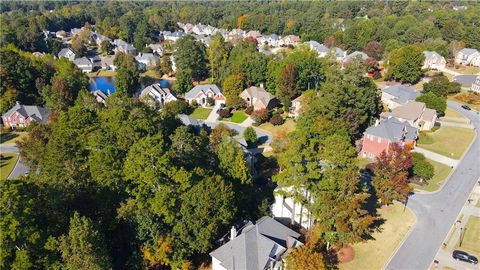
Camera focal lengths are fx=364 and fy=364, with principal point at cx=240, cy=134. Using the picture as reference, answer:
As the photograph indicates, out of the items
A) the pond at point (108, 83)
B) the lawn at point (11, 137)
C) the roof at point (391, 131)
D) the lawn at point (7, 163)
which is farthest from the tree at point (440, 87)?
the lawn at point (11, 137)

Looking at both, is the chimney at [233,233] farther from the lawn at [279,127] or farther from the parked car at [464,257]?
the lawn at [279,127]

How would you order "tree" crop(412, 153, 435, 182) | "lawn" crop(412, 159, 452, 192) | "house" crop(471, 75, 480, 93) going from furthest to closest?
1. "house" crop(471, 75, 480, 93)
2. "tree" crop(412, 153, 435, 182)
3. "lawn" crop(412, 159, 452, 192)

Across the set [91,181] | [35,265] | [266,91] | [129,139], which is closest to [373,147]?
[266,91]

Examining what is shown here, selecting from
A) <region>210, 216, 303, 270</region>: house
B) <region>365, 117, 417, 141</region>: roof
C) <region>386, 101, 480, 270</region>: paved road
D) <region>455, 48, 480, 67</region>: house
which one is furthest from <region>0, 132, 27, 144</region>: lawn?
<region>455, 48, 480, 67</region>: house

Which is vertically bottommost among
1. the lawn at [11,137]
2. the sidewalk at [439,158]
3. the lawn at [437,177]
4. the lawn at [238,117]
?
the lawn at [11,137]

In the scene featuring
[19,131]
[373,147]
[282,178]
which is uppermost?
[282,178]

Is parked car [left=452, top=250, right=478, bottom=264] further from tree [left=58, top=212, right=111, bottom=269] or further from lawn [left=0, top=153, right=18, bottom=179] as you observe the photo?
lawn [left=0, top=153, right=18, bottom=179]

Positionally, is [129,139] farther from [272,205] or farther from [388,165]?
[388,165]
